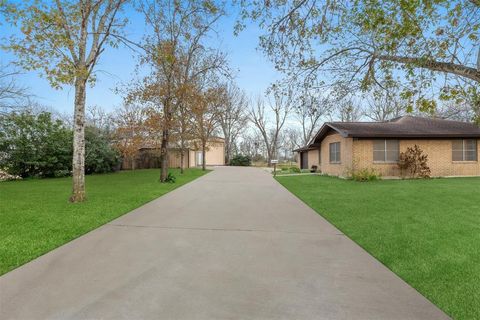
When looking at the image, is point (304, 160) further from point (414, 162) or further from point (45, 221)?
point (45, 221)

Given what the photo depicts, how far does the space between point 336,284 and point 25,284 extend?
136 inches

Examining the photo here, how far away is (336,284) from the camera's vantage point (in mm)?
3229

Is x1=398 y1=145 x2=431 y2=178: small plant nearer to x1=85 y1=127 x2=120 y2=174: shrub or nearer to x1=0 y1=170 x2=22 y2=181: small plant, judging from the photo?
x1=85 y1=127 x2=120 y2=174: shrub

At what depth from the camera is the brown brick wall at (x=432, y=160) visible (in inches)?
641

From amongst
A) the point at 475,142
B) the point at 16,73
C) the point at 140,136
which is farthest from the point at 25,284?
the point at 475,142

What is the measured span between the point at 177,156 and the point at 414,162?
25.2m

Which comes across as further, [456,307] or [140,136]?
[140,136]

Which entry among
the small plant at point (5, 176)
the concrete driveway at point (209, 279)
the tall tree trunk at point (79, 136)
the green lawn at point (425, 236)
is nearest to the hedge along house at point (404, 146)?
the green lawn at point (425, 236)

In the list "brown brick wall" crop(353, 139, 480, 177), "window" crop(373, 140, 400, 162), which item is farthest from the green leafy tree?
"window" crop(373, 140, 400, 162)

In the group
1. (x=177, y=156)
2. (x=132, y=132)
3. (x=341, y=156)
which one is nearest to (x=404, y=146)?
(x=341, y=156)

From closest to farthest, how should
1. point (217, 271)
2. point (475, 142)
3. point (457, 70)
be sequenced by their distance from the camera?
point (217, 271), point (457, 70), point (475, 142)

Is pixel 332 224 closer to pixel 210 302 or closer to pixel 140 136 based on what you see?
pixel 210 302

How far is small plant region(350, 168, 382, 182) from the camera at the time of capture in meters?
15.2

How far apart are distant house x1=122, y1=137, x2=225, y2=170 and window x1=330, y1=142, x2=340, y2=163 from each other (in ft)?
39.0
